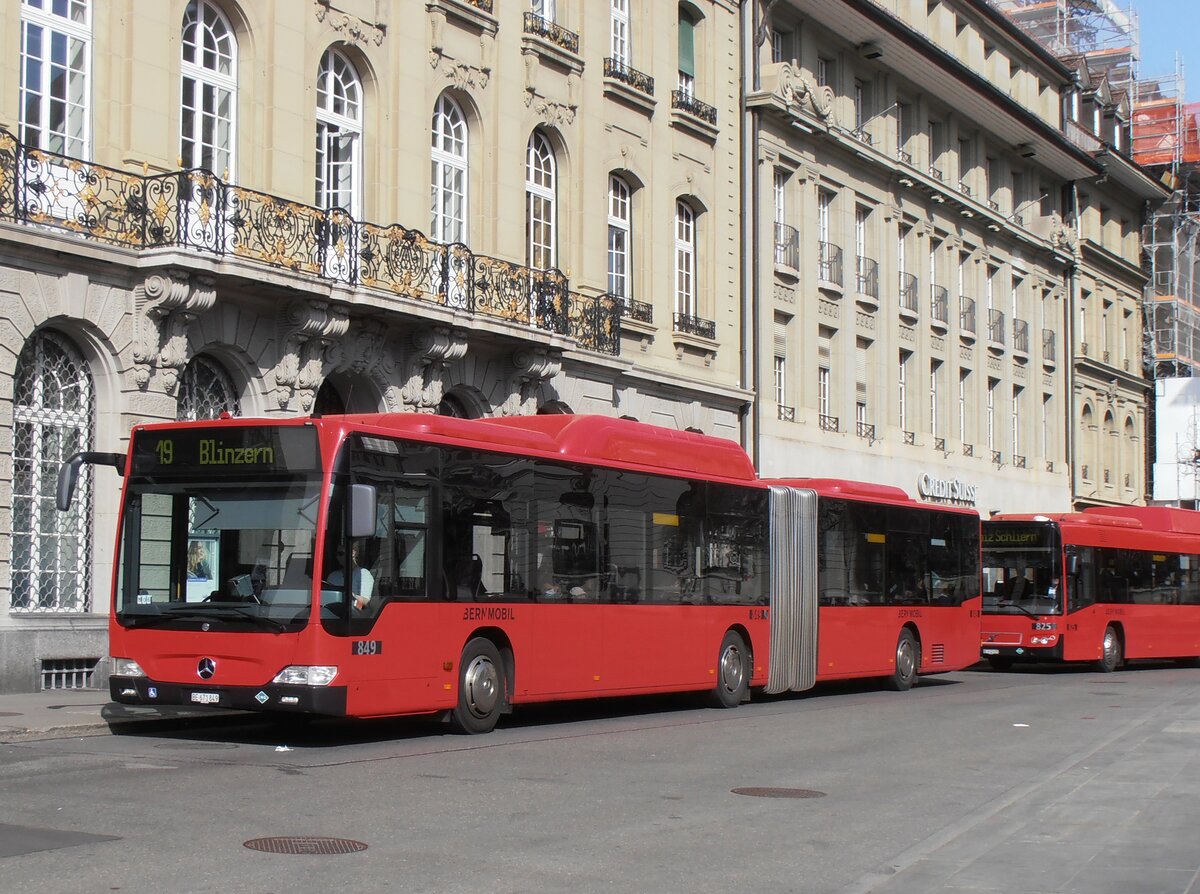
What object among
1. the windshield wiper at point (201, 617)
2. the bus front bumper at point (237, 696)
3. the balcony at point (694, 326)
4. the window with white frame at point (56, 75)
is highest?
the window with white frame at point (56, 75)

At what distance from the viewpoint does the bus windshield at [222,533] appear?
1441 centimetres

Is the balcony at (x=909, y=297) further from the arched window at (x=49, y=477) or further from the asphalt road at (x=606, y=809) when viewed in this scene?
the arched window at (x=49, y=477)

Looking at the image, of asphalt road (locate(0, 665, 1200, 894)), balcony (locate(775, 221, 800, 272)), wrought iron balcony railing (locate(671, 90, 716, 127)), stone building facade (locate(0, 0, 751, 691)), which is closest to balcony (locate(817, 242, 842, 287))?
balcony (locate(775, 221, 800, 272))

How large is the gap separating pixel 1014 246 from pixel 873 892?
45635 mm

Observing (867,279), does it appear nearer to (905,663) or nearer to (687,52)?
(687,52)

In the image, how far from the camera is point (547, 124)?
29281 millimetres

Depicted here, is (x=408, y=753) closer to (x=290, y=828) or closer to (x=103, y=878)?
(x=290, y=828)

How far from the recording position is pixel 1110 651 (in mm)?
32750

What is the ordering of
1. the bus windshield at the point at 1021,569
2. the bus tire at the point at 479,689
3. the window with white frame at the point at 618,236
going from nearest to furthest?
the bus tire at the point at 479,689 → the bus windshield at the point at 1021,569 → the window with white frame at the point at 618,236

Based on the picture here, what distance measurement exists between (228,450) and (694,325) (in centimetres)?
1954

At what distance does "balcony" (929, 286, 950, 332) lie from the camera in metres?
45.9

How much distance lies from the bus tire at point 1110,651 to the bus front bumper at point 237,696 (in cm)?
2157

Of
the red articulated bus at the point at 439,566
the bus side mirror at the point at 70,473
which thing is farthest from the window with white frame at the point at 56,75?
the red articulated bus at the point at 439,566

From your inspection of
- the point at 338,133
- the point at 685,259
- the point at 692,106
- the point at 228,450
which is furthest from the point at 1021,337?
the point at 228,450
